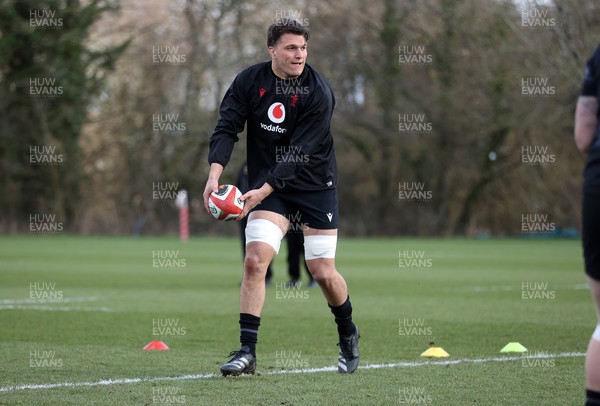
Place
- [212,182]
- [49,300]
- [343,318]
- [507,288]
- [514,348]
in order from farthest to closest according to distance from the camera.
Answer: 1. [507,288]
2. [49,300]
3. [514,348]
4. [343,318]
5. [212,182]

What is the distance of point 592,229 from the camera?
13.3 ft

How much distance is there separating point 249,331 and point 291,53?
6.45 ft

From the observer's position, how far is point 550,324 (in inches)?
418

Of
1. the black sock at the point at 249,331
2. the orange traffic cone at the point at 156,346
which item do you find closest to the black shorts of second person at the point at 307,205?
the black sock at the point at 249,331

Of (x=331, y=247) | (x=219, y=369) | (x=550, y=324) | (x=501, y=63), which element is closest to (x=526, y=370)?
(x=331, y=247)

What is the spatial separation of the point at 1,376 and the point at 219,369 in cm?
151

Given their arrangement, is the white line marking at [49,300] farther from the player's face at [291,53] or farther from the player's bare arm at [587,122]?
the player's bare arm at [587,122]

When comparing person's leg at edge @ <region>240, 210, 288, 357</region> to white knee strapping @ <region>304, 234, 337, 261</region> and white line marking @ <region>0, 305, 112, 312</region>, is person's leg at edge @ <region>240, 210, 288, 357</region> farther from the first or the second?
white line marking @ <region>0, 305, 112, 312</region>

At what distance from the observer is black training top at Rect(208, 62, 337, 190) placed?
711 cm

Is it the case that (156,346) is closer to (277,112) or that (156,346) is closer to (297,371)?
(297,371)

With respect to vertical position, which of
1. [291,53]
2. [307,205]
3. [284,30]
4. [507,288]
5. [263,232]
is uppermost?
[284,30]

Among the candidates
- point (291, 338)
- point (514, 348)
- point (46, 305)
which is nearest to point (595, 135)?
point (514, 348)

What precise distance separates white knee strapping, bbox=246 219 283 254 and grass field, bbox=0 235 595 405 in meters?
0.94

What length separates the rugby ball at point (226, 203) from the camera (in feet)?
22.2
